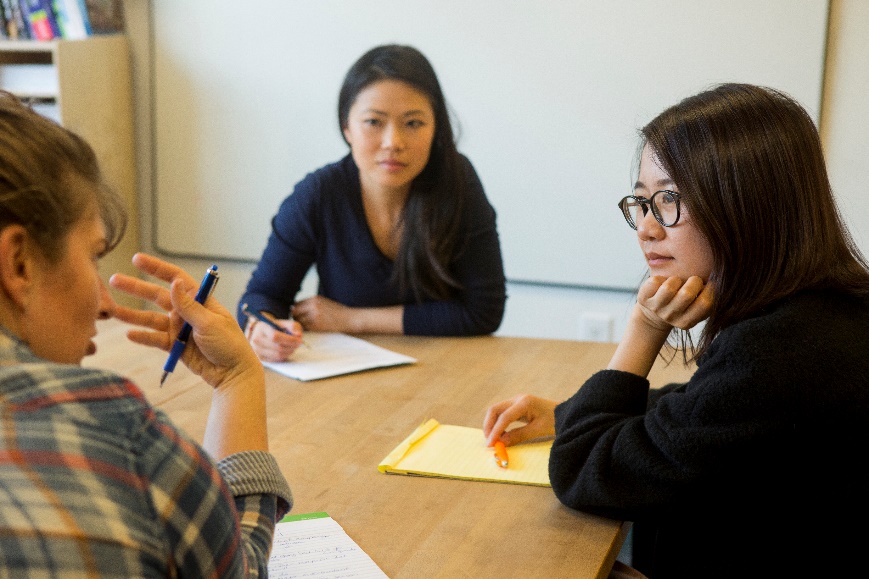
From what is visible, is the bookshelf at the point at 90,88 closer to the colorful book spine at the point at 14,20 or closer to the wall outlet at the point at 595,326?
the colorful book spine at the point at 14,20

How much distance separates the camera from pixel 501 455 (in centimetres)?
132

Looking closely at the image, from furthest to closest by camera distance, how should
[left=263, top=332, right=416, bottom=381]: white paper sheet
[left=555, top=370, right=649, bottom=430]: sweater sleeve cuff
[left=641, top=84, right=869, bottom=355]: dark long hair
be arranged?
1. [left=263, top=332, right=416, bottom=381]: white paper sheet
2. [left=555, top=370, right=649, bottom=430]: sweater sleeve cuff
3. [left=641, top=84, right=869, bottom=355]: dark long hair

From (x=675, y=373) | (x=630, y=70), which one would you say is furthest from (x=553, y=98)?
(x=675, y=373)

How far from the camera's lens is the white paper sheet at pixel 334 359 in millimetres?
1696

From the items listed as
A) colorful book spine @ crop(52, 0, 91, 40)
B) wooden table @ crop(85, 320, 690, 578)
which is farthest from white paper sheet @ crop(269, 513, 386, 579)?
colorful book spine @ crop(52, 0, 91, 40)

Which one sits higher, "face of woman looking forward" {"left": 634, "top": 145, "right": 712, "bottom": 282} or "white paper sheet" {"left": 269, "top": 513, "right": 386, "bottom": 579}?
"face of woman looking forward" {"left": 634, "top": 145, "right": 712, "bottom": 282}

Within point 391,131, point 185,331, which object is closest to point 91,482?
point 185,331

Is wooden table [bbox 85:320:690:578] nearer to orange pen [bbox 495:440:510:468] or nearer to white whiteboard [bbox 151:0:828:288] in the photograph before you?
orange pen [bbox 495:440:510:468]

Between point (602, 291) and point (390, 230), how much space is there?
3.98 ft

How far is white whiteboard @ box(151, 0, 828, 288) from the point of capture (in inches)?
114

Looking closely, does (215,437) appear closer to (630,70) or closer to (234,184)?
(630,70)

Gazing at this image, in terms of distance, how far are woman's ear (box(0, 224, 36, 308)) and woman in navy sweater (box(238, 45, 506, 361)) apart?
4.17ft

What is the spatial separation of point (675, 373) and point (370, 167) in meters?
0.81

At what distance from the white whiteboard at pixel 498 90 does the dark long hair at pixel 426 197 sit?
101 cm
